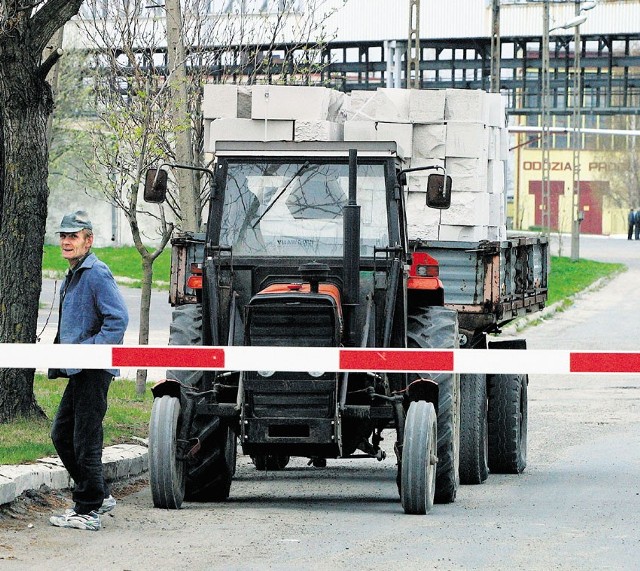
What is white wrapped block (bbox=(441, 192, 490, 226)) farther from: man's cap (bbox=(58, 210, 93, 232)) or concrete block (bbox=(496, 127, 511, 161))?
man's cap (bbox=(58, 210, 93, 232))

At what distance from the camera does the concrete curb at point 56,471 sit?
9.75m

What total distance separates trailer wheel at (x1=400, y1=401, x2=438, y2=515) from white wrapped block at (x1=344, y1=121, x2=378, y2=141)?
15.4 ft

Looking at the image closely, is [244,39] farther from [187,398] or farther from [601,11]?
[601,11]

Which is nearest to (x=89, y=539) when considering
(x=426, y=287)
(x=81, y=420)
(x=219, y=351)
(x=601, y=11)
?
(x=81, y=420)

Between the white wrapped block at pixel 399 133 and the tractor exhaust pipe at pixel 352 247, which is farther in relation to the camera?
the white wrapped block at pixel 399 133

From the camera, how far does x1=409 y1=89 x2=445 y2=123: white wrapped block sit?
49.0 feet

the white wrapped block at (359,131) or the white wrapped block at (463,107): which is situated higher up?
the white wrapped block at (463,107)

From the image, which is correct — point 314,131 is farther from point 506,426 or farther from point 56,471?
point 56,471

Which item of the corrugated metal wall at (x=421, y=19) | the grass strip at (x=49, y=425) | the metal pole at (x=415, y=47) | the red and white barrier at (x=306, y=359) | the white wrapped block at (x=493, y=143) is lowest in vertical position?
the grass strip at (x=49, y=425)

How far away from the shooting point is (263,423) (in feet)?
32.8

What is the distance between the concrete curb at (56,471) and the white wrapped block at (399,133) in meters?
3.84

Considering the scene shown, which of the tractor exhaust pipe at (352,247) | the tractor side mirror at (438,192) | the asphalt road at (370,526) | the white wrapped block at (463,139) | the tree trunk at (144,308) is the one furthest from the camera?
the tree trunk at (144,308)

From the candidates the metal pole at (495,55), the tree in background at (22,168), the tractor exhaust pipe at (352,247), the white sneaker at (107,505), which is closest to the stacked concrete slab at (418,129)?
the tree in background at (22,168)

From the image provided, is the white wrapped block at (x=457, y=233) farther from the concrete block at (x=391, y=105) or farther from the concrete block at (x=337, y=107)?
the concrete block at (x=337, y=107)
